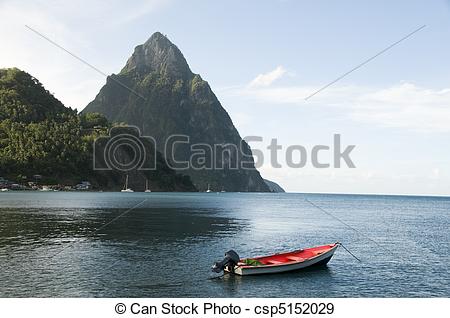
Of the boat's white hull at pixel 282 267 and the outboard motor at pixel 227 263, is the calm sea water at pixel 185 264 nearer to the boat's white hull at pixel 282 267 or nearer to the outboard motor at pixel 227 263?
the boat's white hull at pixel 282 267

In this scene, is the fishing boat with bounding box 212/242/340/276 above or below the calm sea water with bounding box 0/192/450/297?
above

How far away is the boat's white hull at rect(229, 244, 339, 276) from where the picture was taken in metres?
43.7

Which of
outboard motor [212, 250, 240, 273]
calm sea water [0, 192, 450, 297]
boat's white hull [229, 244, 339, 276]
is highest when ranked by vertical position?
outboard motor [212, 250, 240, 273]

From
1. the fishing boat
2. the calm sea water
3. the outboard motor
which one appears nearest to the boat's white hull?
the fishing boat

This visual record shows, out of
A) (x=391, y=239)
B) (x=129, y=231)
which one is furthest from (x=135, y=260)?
(x=391, y=239)

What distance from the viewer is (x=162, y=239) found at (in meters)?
71.1

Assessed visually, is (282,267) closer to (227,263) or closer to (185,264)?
(227,263)

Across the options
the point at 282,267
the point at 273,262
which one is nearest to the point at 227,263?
the point at 273,262

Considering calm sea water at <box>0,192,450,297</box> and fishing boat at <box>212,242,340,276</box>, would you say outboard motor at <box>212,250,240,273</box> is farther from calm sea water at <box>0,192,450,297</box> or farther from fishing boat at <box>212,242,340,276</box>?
calm sea water at <box>0,192,450,297</box>

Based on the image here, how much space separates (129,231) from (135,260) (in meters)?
30.9

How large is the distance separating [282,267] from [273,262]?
5.07 feet

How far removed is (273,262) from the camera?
47219 millimetres

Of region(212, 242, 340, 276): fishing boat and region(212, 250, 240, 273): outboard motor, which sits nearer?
region(212, 250, 240, 273): outboard motor
